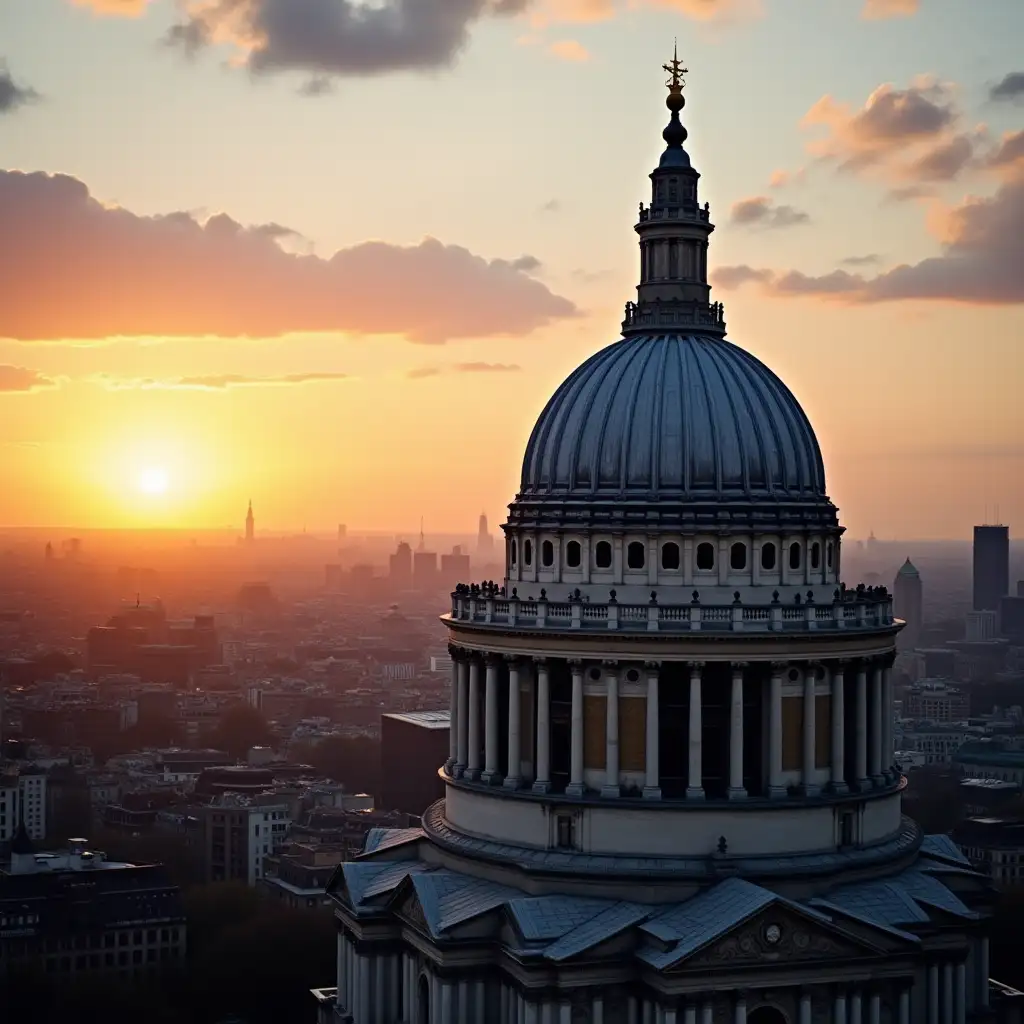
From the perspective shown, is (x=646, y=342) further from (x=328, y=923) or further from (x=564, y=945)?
(x=328, y=923)

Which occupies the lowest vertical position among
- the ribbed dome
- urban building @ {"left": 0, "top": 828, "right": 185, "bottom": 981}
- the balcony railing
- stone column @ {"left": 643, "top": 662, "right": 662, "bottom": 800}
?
urban building @ {"left": 0, "top": 828, "right": 185, "bottom": 981}

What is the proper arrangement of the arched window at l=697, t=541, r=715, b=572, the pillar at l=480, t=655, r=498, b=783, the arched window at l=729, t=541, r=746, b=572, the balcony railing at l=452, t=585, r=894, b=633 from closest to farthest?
1. the balcony railing at l=452, t=585, r=894, b=633
2. the arched window at l=697, t=541, r=715, b=572
3. the arched window at l=729, t=541, r=746, b=572
4. the pillar at l=480, t=655, r=498, b=783

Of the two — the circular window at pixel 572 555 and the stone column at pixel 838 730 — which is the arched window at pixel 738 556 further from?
the circular window at pixel 572 555

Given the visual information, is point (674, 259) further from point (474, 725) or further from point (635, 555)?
point (474, 725)

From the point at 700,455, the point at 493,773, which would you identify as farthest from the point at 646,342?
the point at 493,773

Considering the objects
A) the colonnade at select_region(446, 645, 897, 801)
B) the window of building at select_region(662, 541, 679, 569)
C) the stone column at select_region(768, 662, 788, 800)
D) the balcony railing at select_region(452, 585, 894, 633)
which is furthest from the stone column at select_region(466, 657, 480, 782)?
the stone column at select_region(768, 662, 788, 800)

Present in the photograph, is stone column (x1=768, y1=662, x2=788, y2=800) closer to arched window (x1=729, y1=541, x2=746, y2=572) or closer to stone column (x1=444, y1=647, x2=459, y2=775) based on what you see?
arched window (x1=729, y1=541, x2=746, y2=572)
